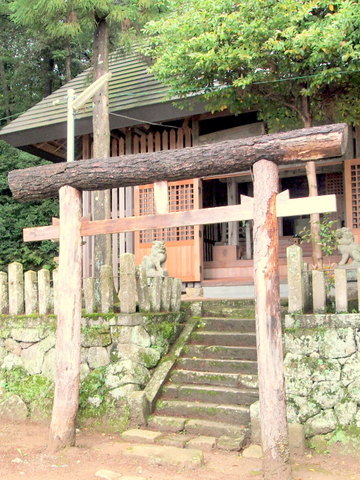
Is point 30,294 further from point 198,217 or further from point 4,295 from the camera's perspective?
point 198,217

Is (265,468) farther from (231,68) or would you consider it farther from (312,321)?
(231,68)

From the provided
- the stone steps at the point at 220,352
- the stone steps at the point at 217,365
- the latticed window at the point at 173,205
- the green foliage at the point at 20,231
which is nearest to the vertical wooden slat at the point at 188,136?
the latticed window at the point at 173,205

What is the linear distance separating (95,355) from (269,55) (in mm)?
5352

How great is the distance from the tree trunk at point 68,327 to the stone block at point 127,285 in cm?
124

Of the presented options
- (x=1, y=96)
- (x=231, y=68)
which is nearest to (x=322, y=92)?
(x=231, y=68)

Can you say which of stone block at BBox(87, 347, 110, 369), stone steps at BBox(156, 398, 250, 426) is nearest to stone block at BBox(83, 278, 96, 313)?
stone block at BBox(87, 347, 110, 369)

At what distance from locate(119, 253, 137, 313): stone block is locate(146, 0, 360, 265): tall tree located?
3.20m

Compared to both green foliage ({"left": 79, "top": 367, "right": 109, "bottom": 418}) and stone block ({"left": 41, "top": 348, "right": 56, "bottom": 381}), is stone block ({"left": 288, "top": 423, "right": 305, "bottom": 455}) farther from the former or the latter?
stone block ({"left": 41, "top": 348, "right": 56, "bottom": 381})

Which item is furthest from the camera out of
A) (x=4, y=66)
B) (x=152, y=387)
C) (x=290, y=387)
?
(x=4, y=66)

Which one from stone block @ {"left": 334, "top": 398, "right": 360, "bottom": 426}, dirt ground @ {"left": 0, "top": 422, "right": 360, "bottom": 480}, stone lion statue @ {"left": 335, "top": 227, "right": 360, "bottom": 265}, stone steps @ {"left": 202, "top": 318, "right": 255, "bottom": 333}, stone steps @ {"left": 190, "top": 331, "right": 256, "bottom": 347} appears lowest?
dirt ground @ {"left": 0, "top": 422, "right": 360, "bottom": 480}

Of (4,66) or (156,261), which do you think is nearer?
(156,261)

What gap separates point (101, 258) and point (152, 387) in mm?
4125

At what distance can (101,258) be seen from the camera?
10453 millimetres

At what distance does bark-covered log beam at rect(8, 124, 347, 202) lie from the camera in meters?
5.21
